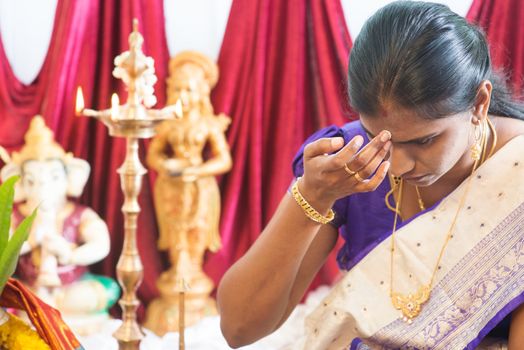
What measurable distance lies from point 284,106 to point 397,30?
4.24 feet

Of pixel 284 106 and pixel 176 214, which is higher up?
pixel 284 106

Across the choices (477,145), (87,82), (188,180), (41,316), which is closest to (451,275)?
(477,145)

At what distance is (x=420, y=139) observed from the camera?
3.60 ft

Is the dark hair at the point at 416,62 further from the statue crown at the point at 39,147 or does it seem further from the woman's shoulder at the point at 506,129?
the statue crown at the point at 39,147

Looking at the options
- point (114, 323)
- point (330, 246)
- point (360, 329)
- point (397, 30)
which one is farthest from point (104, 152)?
point (397, 30)

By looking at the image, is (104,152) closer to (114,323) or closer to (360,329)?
(114,323)

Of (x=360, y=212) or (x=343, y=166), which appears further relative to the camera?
(x=360, y=212)

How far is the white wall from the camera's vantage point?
2.34 metres

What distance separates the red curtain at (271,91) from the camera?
7.70 feet

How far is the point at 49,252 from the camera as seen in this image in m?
2.15

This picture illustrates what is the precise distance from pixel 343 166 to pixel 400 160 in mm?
105

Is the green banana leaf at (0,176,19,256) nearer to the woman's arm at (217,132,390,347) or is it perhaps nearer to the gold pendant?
the woman's arm at (217,132,390,347)

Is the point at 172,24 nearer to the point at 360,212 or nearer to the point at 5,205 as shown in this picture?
→ the point at 360,212

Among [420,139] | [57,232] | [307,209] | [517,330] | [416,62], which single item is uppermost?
[416,62]
